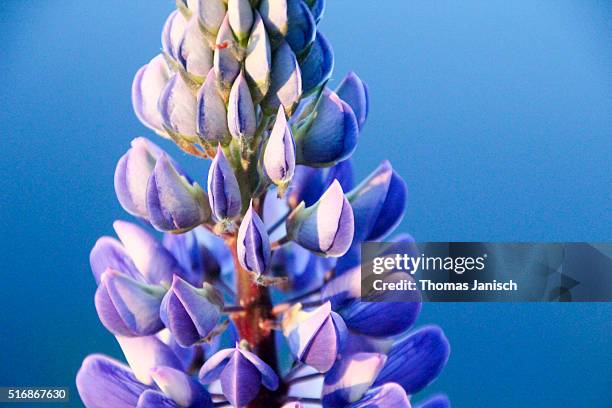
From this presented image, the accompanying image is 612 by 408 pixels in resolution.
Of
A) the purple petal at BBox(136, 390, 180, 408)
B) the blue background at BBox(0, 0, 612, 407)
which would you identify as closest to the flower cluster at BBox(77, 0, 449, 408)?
the purple petal at BBox(136, 390, 180, 408)

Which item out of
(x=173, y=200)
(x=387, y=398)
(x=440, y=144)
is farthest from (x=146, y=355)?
(x=440, y=144)

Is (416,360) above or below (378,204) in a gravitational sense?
below

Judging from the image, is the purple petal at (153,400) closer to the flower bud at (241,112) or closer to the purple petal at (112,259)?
the purple petal at (112,259)

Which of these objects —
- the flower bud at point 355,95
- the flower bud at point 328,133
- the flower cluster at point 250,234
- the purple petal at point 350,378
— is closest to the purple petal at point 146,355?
the flower cluster at point 250,234

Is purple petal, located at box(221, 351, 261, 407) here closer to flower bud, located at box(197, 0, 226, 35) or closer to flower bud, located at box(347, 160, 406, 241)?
flower bud, located at box(347, 160, 406, 241)

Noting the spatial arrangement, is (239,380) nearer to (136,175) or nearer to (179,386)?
(179,386)

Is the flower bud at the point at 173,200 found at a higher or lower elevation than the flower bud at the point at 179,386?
higher

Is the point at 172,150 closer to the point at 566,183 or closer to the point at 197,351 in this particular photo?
the point at 197,351
